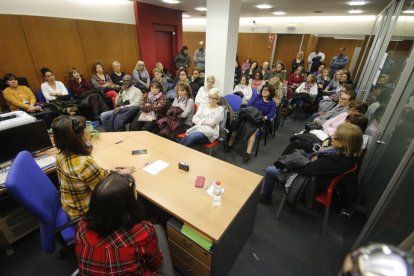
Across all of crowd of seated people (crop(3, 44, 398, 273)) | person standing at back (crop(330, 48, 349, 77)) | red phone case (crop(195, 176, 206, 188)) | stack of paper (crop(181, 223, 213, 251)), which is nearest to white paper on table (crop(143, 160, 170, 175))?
crowd of seated people (crop(3, 44, 398, 273))

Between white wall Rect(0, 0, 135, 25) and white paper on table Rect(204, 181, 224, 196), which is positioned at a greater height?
white wall Rect(0, 0, 135, 25)

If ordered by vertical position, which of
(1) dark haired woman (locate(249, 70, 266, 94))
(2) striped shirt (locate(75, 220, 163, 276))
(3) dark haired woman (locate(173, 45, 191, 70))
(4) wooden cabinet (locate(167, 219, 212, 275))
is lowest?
(4) wooden cabinet (locate(167, 219, 212, 275))

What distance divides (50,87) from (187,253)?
4643 mm

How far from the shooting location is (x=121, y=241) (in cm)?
99

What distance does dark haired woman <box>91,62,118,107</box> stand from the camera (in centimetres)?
488

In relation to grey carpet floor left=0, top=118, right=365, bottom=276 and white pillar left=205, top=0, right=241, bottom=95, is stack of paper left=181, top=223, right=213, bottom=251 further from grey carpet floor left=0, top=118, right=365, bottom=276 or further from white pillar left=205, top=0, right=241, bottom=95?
white pillar left=205, top=0, right=241, bottom=95

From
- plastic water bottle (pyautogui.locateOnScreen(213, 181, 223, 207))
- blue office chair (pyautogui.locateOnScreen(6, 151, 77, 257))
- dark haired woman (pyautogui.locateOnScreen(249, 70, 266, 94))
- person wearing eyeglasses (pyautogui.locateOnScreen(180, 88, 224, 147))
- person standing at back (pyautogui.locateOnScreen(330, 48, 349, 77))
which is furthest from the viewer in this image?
person standing at back (pyautogui.locateOnScreen(330, 48, 349, 77))

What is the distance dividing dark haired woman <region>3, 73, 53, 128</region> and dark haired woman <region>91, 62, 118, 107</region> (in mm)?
1305

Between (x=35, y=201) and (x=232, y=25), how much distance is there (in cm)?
379

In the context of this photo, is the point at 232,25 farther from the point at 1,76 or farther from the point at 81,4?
the point at 1,76

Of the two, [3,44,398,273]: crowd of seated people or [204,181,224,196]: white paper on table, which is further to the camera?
[204,181,224,196]: white paper on table

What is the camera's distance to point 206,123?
3.13 metres

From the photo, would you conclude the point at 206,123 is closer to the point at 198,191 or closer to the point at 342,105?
the point at 198,191

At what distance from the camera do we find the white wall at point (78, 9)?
397 cm
